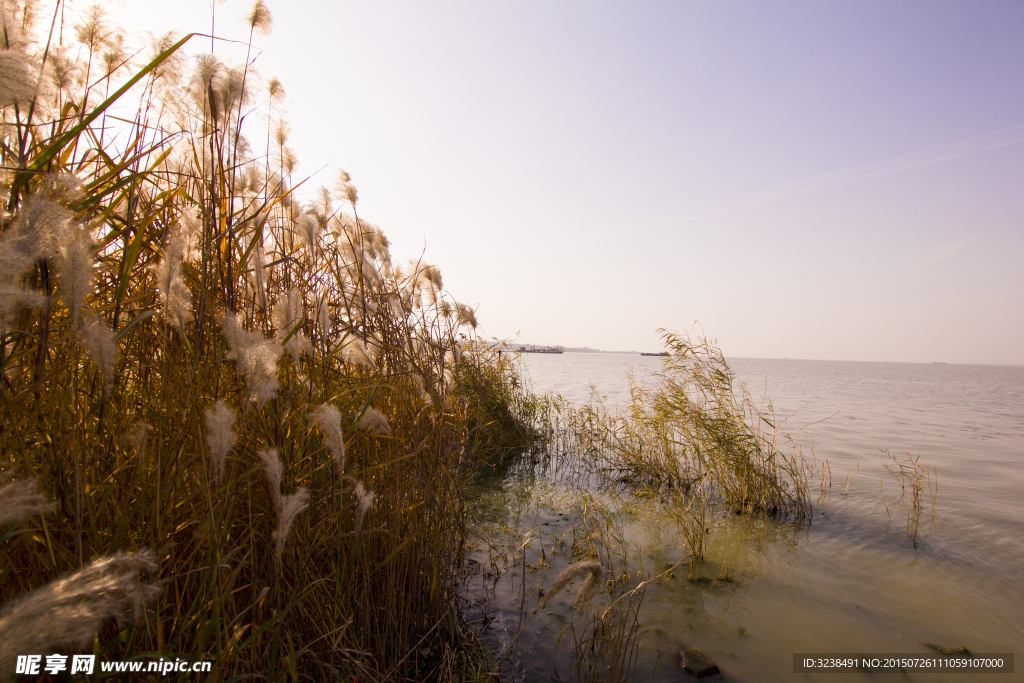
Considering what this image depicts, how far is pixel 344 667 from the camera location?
5.53ft

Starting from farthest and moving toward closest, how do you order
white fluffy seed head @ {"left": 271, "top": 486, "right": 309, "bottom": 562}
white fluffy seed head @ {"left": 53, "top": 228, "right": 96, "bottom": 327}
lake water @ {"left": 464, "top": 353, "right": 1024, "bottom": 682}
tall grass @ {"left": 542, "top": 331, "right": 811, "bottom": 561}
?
tall grass @ {"left": 542, "top": 331, "right": 811, "bottom": 561} → lake water @ {"left": 464, "top": 353, "right": 1024, "bottom": 682} → white fluffy seed head @ {"left": 271, "top": 486, "right": 309, "bottom": 562} → white fluffy seed head @ {"left": 53, "top": 228, "right": 96, "bottom": 327}

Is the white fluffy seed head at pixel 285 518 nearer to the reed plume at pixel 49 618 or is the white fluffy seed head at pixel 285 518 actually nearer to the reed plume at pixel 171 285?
the reed plume at pixel 49 618

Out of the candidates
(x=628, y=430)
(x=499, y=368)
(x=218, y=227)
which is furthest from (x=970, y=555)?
(x=218, y=227)

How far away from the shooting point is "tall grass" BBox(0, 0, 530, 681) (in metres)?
1.14

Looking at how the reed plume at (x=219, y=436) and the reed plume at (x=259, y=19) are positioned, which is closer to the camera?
the reed plume at (x=219, y=436)

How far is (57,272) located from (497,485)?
585 centimetres

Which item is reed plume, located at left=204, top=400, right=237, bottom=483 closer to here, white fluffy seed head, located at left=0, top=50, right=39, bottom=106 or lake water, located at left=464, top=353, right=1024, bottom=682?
white fluffy seed head, located at left=0, top=50, right=39, bottom=106

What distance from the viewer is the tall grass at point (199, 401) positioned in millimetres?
1145

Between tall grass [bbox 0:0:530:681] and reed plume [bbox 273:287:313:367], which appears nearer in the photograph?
tall grass [bbox 0:0:530:681]

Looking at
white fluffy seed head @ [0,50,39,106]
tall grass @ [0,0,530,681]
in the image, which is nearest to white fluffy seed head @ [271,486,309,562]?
A: tall grass @ [0,0,530,681]

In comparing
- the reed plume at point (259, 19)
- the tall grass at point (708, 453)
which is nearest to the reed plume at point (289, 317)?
the reed plume at point (259, 19)

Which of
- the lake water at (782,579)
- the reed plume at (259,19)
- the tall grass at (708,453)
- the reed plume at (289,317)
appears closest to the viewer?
the reed plume at (289,317)

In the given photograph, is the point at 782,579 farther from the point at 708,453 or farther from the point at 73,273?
the point at 73,273

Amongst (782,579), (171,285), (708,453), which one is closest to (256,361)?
(171,285)
